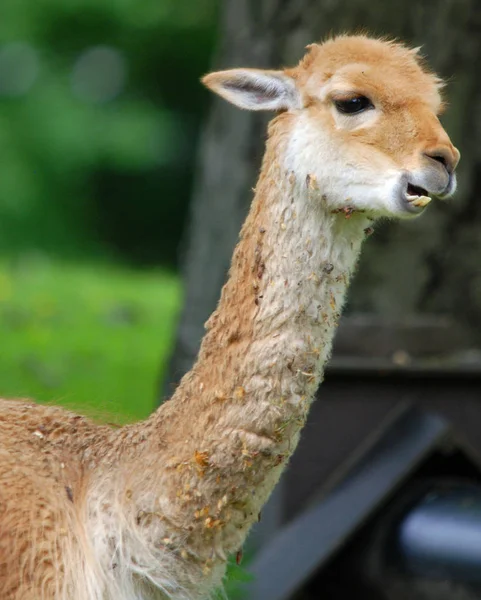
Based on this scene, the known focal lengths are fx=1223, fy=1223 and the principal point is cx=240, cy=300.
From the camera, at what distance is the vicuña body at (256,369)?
10.0ft

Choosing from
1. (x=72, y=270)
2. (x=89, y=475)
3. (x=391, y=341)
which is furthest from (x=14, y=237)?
(x=89, y=475)

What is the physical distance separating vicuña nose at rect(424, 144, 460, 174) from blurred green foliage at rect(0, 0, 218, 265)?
12.7m

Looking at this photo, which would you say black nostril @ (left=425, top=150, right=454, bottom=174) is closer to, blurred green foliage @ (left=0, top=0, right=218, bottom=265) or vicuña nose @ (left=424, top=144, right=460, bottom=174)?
vicuña nose @ (left=424, top=144, right=460, bottom=174)

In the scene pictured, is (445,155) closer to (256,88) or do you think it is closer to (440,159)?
(440,159)

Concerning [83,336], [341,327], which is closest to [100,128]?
[83,336]

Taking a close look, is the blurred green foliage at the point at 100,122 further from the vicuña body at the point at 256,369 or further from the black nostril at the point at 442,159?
the black nostril at the point at 442,159

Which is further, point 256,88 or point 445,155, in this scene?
point 256,88

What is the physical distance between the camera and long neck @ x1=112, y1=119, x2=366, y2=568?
122 inches

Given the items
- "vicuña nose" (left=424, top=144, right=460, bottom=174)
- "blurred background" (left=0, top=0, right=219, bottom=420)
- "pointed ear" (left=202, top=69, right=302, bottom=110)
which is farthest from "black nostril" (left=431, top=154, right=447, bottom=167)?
"blurred background" (left=0, top=0, right=219, bottom=420)

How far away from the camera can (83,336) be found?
877cm

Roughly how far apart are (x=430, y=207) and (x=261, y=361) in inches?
126

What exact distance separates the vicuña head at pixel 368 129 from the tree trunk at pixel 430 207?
281cm

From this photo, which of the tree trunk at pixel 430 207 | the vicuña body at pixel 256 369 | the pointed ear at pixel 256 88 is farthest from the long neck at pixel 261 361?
the tree trunk at pixel 430 207

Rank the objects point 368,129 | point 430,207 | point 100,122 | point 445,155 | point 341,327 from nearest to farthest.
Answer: point 445,155, point 368,129, point 341,327, point 430,207, point 100,122
